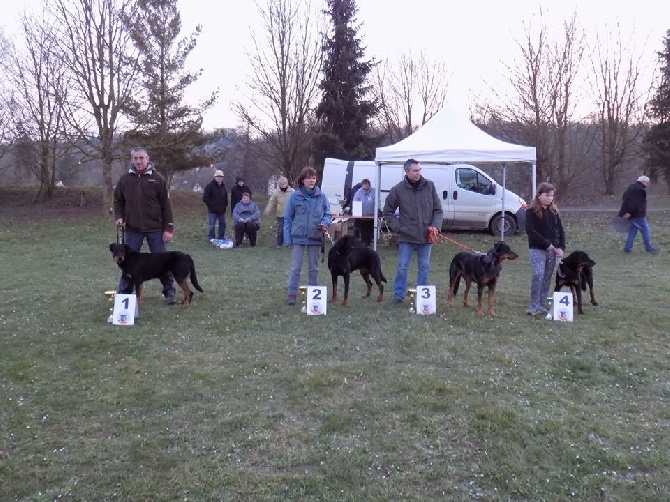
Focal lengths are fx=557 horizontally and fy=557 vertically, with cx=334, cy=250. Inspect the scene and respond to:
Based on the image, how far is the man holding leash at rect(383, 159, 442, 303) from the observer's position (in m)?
6.38

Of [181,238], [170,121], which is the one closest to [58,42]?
[170,121]

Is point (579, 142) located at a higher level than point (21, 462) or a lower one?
higher

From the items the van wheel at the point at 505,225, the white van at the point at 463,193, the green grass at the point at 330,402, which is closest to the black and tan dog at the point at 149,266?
the green grass at the point at 330,402

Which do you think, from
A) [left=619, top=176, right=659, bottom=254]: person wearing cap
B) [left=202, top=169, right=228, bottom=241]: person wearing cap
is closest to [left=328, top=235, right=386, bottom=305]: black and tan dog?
[left=202, top=169, right=228, bottom=241]: person wearing cap

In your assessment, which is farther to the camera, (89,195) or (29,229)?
(89,195)

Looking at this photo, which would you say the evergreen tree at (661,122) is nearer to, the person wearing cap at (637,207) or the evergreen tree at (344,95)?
the evergreen tree at (344,95)

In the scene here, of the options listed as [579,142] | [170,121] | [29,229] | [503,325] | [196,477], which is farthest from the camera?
[579,142]

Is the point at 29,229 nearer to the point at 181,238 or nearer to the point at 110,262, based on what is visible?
the point at 181,238

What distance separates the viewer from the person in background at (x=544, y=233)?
583cm

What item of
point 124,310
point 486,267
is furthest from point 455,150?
point 124,310

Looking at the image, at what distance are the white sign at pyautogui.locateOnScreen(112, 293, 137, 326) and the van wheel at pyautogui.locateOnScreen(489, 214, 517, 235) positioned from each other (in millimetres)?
10393

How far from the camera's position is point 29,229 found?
15.8 metres

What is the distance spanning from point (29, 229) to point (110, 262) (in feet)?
22.6

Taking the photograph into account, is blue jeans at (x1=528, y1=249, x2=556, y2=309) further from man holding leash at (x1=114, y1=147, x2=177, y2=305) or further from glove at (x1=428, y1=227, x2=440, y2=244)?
man holding leash at (x1=114, y1=147, x2=177, y2=305)
